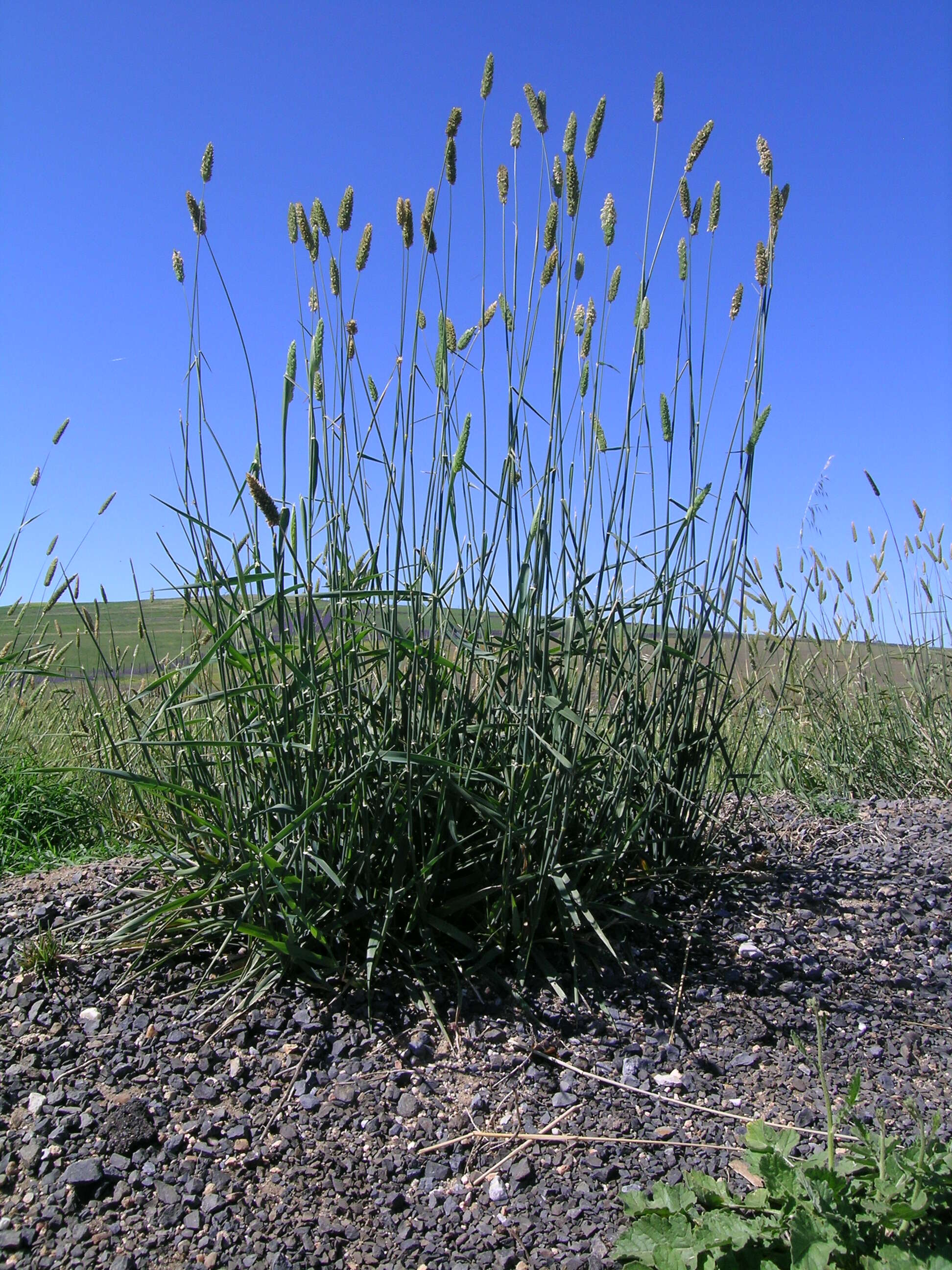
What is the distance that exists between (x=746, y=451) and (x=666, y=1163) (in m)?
1.45

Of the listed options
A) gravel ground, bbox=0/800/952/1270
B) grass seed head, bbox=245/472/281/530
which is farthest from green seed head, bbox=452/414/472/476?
gravel ground, bbox=0/800/952/1270

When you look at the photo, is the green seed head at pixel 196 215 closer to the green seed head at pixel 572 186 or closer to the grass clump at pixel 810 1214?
the green seed head at pixel 572 186

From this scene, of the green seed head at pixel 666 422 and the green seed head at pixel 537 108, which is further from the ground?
the green seed head at pixel 537 108

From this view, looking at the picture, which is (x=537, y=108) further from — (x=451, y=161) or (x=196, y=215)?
(x=196, y=215)

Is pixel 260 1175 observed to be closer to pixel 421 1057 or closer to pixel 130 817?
pixel 421 1057

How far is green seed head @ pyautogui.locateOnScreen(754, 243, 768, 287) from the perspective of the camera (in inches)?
76.0

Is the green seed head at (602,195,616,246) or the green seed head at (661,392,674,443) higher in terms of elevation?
the green seed head at (602,195,616,246)

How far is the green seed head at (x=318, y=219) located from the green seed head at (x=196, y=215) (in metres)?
0.22

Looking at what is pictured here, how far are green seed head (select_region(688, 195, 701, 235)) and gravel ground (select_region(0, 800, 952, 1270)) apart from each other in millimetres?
1506

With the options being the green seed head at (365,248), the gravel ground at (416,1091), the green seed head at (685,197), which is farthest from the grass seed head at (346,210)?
the gravel ground at (416,1091)

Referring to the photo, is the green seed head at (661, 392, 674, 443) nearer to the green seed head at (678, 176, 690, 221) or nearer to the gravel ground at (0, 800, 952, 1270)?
the green seed head at (678, 176, 690, 221)

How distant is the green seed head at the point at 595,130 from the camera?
175cm

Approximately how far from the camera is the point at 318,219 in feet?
5.92

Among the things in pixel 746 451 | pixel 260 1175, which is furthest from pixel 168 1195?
pixel 746 451
